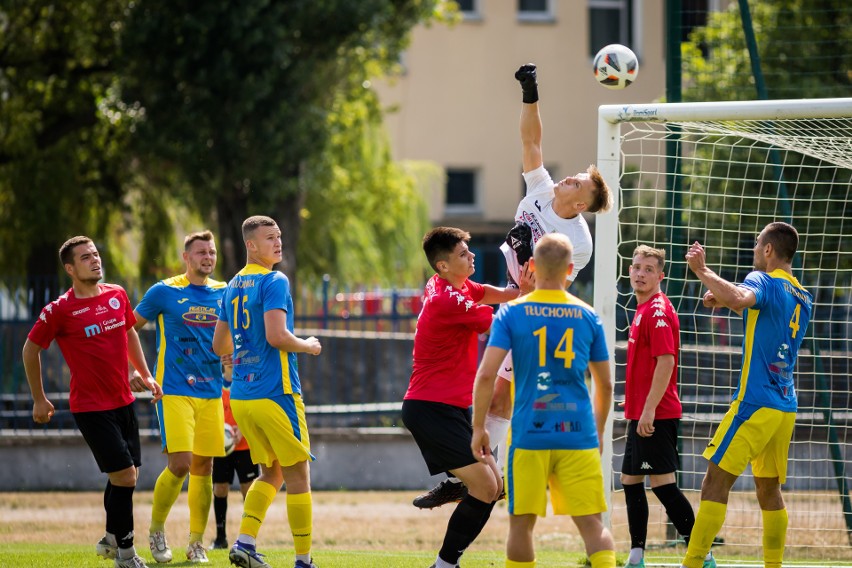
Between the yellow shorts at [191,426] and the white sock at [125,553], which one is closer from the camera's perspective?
the white sock at [125,553]

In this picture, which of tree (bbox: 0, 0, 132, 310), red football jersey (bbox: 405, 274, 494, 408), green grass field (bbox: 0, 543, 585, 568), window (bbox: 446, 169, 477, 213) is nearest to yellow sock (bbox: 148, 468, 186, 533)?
green grass field (bbox: 0, 543, 585, 568)

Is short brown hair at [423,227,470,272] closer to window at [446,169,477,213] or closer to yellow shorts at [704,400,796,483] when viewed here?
yellow shorts at [704,400,796,483]

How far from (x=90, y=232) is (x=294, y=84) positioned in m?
5.04

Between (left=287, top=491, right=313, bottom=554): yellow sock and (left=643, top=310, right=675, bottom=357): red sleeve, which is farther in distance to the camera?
(left=643, top=310, right=675, bottom=357): red sleeve

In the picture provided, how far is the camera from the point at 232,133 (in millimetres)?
16219

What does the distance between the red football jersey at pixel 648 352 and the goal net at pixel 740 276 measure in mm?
244

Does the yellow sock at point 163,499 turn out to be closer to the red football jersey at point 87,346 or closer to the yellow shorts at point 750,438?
the red football jersey at point 87,346

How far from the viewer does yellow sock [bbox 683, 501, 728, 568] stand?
7.14 m

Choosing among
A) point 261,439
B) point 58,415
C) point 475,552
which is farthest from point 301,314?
point 261,439

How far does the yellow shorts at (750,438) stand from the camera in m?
7.09

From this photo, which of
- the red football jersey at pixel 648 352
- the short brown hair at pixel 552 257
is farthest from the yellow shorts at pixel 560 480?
the red football jersey at pixel 648 352

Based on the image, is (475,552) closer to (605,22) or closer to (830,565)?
(830,565)

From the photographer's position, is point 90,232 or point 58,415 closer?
point 58,415

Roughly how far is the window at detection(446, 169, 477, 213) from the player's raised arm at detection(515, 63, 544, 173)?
2369 centimetres
